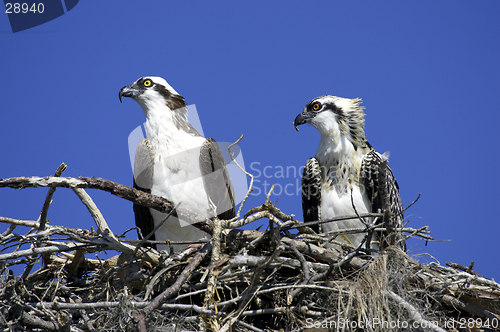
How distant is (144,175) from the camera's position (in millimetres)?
6043

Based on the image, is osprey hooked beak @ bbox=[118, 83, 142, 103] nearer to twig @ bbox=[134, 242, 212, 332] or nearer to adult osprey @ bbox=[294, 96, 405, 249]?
adult osprey @ bbox=[294, 96, 405, 249]

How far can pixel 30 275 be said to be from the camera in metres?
4.86

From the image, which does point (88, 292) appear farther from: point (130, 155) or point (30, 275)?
point (130, 155)

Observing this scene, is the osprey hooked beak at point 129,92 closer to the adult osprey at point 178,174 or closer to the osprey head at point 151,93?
the osprey head at point 151,93

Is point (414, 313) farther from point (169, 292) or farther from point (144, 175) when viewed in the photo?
point (144, 175)

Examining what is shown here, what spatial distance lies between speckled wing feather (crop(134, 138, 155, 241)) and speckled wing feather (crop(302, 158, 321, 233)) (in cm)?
199

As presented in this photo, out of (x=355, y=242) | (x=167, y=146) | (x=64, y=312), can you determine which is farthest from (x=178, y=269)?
(x=355, y=242)

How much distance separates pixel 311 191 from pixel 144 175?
2.15 m

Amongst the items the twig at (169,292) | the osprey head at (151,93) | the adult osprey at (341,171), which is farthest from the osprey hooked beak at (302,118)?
the twig at (169,292)

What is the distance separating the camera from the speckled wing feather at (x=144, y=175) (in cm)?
601

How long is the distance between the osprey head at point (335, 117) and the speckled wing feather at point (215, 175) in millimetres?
1193

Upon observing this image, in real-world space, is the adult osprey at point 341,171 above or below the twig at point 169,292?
above

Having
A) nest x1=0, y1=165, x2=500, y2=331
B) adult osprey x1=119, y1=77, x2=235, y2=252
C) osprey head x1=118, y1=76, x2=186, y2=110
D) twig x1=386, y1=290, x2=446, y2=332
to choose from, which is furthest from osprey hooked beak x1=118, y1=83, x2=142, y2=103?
twig x1=386, y1=290, x2=446, y2=332

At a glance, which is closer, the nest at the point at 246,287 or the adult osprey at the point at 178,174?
the nest at the point at 246,287
